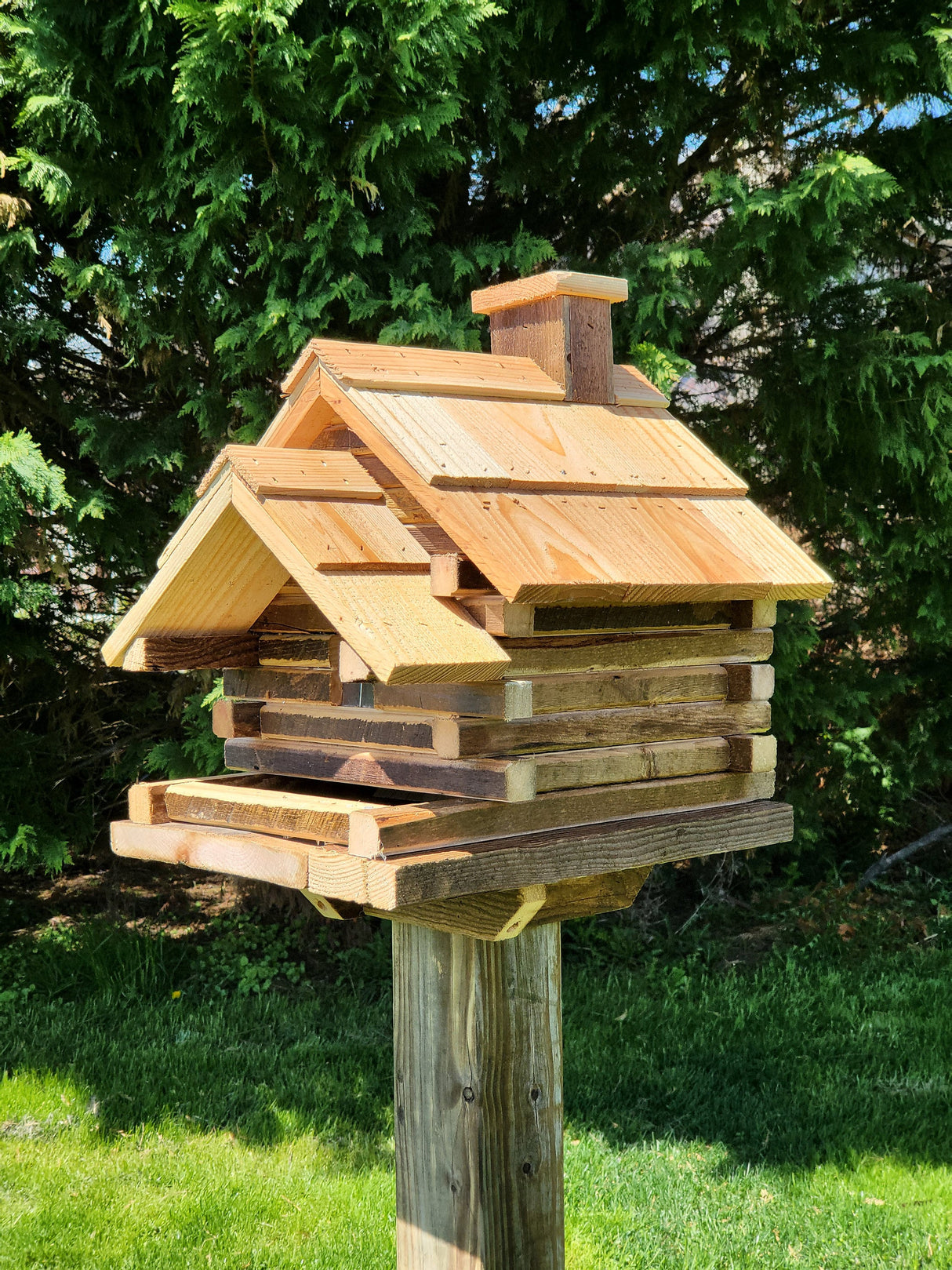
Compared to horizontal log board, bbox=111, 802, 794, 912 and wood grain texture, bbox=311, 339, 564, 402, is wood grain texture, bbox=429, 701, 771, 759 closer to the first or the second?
horizontal log board, bbox=111, 802, 794, 912

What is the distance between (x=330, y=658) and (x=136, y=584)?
3.75 metres

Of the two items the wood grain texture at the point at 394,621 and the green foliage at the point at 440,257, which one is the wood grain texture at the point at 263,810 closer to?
the wood grain texture at the point at 394,621

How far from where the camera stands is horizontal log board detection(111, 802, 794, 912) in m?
1.74

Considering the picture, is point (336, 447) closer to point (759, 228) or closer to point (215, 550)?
point (215, 550)

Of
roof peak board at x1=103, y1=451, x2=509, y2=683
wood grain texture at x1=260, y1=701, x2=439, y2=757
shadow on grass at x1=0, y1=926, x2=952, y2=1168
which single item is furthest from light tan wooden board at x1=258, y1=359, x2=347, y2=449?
shadow on grass at x1=0, y1=926, x2=952, y2=1168

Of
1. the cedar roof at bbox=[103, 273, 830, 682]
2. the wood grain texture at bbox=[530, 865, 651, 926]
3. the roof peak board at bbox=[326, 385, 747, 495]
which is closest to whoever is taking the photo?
the cedar roof at bbox=[103, 273, 830, 682]

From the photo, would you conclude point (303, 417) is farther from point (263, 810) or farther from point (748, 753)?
point (748, 753)

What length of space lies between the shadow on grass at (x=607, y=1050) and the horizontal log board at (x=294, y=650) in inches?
97.9

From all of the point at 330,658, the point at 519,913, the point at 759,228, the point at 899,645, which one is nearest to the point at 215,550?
the point at 330,658

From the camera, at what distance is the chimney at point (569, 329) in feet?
7.42

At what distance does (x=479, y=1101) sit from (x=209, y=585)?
3.54ft

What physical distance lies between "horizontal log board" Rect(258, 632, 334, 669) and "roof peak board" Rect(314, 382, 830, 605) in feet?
1.46

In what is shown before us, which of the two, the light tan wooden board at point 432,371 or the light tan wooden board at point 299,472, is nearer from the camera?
the light tan wooden board at point 299,472

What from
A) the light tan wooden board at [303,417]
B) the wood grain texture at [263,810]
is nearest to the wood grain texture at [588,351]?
the light tan wooden board at [303,417]
